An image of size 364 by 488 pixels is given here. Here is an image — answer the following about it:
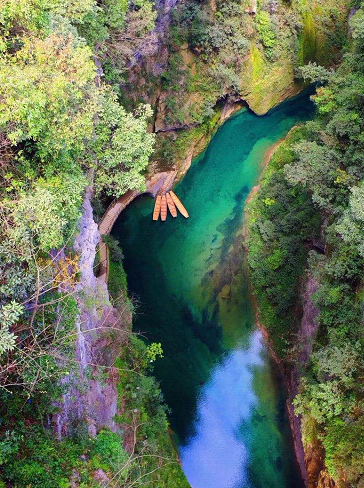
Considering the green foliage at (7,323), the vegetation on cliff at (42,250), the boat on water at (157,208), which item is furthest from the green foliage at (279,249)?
the green foliage at (7,323)

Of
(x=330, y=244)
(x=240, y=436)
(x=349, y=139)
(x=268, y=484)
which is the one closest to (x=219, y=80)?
(x=349, y=139)

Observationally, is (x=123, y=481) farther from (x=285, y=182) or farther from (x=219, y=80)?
(x=219, y=80)

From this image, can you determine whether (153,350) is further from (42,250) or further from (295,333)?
(42,250)

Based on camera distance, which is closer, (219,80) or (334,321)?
(334,321)

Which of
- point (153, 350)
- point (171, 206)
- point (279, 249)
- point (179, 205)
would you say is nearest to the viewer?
point (153, 350)

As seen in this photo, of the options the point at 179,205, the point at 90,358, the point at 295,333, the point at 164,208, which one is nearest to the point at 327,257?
the point at 295,333

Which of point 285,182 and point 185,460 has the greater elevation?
point 285,182

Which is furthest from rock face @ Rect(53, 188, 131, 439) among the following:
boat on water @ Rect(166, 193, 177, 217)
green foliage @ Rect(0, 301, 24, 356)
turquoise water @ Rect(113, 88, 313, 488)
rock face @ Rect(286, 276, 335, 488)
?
boat on water @ Rect(166, 193, 177, 217)
